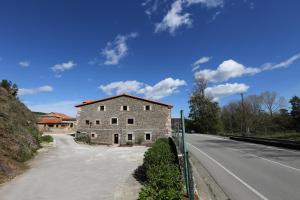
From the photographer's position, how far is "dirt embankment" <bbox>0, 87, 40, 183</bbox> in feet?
55.8

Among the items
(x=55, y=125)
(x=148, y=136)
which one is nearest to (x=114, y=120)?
(x=148, y=136)

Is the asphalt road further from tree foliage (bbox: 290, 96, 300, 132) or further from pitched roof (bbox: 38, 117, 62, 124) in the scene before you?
pitched roof (bbox: 38, 117, 62, 124)

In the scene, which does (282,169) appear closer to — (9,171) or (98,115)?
(9,171)

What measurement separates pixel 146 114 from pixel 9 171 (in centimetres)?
2575

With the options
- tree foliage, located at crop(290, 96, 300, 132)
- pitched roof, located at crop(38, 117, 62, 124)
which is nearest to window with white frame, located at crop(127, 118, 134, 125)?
tree foliage, located at crop(290, 96, 300, 132)

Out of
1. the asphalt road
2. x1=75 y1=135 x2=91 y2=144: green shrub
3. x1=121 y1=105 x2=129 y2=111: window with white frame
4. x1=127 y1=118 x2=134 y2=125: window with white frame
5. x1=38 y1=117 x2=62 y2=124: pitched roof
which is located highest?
x1=121 y1=105 x2=129 y2=111: window with white frame

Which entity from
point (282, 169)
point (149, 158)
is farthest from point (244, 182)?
point (149, 158)

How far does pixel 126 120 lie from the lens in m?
40.9

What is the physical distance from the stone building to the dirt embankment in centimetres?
1261

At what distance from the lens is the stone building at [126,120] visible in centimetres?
4019

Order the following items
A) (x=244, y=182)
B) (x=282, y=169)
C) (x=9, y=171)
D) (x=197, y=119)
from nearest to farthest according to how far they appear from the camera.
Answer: (x=244, y=182), (x=282, y=169), (x=9, y=171), (x=197, y=119)

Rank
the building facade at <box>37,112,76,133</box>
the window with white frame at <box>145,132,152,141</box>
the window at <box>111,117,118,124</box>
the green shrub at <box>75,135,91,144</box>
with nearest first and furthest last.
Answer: the window with white frame at <box>145,132,152,141</box>
the green shrub at <box>75,135,91,144</box>
the window at <box>111,117,118,124</box>
the building facade at <box>37,112,76,133</box>

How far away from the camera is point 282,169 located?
12805 millimetres

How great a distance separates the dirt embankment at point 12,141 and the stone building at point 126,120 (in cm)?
1261
